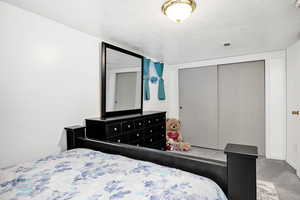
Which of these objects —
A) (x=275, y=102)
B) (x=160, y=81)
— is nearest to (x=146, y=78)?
(x=160, y=81)

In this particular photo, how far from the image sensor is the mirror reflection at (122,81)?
104 inches

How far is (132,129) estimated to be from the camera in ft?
8.46

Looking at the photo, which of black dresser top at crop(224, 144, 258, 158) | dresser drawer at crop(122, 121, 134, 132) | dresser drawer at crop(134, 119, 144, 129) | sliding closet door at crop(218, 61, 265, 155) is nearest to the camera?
black dresser top at crop(224, 144, 258, 158)

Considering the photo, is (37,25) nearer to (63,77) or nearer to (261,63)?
(63,77)

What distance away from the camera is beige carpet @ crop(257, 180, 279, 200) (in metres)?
1.99

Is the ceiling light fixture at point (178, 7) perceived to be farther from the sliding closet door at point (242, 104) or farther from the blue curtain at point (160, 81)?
the sliding closet door at point (242, 104)

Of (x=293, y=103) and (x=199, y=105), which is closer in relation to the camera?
(x=293, y=103)

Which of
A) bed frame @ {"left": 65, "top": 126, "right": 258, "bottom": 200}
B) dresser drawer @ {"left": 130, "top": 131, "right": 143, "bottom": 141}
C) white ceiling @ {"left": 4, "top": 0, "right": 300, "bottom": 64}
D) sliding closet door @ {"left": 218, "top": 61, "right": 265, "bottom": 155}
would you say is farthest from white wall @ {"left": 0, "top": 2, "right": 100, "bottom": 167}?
sliding closet door @ {"left": 218, "top": 61, "right": 265, "bottom": 155}

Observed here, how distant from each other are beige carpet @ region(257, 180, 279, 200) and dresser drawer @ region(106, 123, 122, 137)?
195 cm

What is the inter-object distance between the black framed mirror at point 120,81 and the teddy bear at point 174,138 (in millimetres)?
1137

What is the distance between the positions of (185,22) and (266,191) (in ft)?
7.96

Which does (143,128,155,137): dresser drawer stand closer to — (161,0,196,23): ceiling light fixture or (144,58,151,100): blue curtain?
(144,58,151,100): blue curtain

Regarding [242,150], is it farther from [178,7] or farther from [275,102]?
[275,102]

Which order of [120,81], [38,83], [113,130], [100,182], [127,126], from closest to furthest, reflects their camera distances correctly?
[100,182], [38,83], [113,130], [127,126], [120,81]
